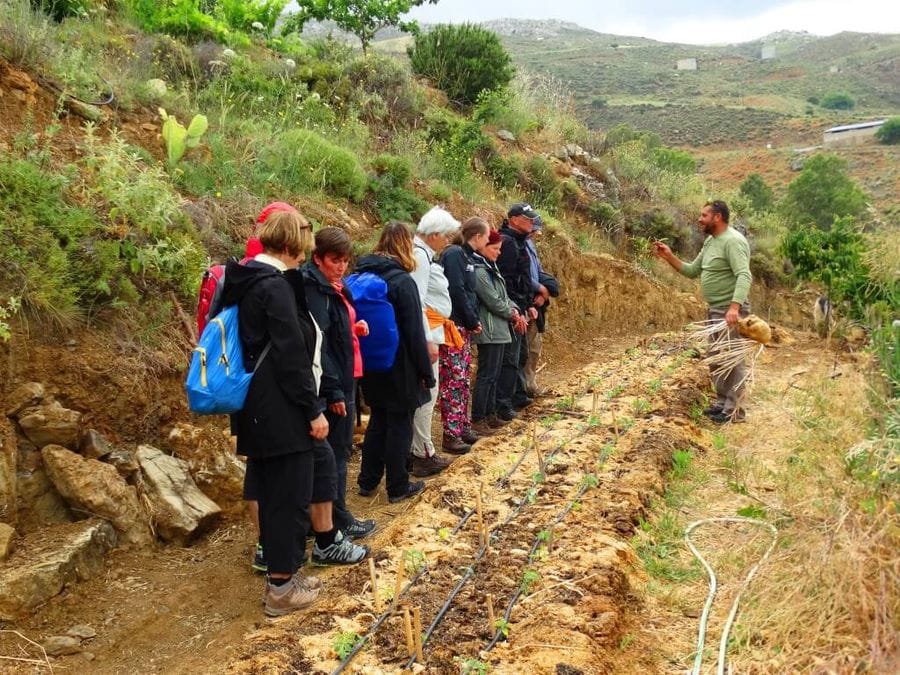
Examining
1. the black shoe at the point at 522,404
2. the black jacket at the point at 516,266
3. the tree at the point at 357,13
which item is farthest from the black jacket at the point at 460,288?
the tree at the point at 357,13

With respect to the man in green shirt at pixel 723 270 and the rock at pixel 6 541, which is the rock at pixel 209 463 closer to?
the rock at pixel 6 541

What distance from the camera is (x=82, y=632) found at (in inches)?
138

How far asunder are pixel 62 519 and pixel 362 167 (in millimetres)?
5963

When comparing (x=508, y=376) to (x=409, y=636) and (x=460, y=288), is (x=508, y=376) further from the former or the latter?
(x=409, y=636)

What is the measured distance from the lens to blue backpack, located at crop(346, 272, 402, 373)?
15.5 ft

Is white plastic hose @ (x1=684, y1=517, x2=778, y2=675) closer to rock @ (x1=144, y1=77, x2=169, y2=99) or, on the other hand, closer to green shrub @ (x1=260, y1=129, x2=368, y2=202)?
green shrub @ (x1=260, y1=129, x2=368, y2=202)

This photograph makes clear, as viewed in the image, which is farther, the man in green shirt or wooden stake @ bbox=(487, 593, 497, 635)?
the man in green shirt

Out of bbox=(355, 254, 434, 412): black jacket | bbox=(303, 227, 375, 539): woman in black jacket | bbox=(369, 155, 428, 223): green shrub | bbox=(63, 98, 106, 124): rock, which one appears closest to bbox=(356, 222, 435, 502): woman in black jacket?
bbox=(355, 254, 434, 412): black jacket

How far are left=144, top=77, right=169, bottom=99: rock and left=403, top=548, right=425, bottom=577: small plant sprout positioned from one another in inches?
220

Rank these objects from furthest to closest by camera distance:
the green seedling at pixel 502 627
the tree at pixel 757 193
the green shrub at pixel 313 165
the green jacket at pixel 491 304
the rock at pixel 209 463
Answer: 1. the tree at pixel 757 193
2. the green shrub at pixel 313 165
3. the green jacket at pixel 491 304
4. the rock at pixel 209 463
5. the green seedling at pixel 502 627

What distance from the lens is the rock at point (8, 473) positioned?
3.84 metres

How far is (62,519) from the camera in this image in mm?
4047

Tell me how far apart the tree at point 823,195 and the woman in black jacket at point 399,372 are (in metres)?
25.0

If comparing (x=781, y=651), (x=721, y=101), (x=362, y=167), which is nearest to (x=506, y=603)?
(x=781, y=651)
